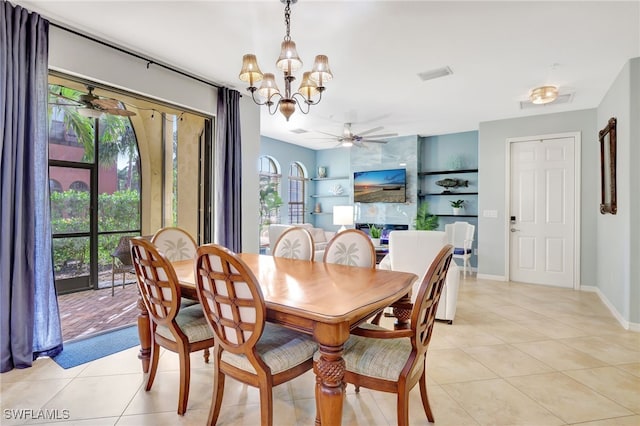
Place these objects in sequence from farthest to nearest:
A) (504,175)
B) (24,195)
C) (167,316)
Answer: (504,175) → (24,195) → (167,316)

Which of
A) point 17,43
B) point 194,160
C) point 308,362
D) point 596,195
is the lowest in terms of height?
point 308,362

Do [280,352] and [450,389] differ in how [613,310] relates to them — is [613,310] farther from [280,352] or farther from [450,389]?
[280,352]

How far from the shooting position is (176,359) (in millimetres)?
2639

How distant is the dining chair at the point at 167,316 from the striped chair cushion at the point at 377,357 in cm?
→ 82

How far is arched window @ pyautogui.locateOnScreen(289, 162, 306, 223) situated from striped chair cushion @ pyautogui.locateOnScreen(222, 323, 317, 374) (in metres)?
6.12

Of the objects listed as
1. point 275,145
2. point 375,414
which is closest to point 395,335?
point 375,414

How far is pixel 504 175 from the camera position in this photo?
5461mm

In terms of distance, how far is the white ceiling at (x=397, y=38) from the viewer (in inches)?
95.0

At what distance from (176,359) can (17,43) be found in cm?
261

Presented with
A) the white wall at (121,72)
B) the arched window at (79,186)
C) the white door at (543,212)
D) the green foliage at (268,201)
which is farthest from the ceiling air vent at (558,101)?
the arched window at (79,186)

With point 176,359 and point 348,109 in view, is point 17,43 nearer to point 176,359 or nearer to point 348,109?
point 176,359

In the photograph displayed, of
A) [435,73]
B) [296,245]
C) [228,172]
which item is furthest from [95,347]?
[435,73]

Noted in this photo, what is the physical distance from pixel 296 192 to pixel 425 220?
311 cm

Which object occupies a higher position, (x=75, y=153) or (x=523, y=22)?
(x=523, y=22)
